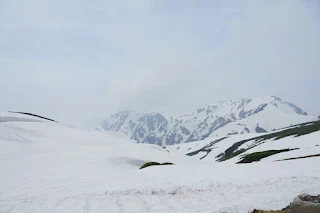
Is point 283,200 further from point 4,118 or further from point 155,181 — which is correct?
point 4,118

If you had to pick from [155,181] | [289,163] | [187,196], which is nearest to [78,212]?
[187,196]

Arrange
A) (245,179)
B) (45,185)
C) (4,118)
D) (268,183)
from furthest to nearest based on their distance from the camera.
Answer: (4,118) < (45,185) < (245,179) < (268,183)

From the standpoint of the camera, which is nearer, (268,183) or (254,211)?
(254,211)

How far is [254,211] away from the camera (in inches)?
511

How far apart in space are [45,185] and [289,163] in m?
25.4

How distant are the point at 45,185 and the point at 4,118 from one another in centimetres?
6380

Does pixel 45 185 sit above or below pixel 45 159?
below

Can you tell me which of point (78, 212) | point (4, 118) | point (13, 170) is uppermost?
A: point (4, 118)

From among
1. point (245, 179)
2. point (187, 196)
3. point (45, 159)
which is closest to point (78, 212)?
point (187, 196)

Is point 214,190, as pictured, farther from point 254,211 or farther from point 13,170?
point 13,170

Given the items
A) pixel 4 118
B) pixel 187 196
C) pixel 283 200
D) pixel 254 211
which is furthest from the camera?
pixel 4 118

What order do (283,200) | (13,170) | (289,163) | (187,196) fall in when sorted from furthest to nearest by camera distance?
(13,170) < (289,163) < (187,196) < (283,200)

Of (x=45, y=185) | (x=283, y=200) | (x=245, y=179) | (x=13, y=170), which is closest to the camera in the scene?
(x=283, y=200)

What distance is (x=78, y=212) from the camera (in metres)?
16.1
